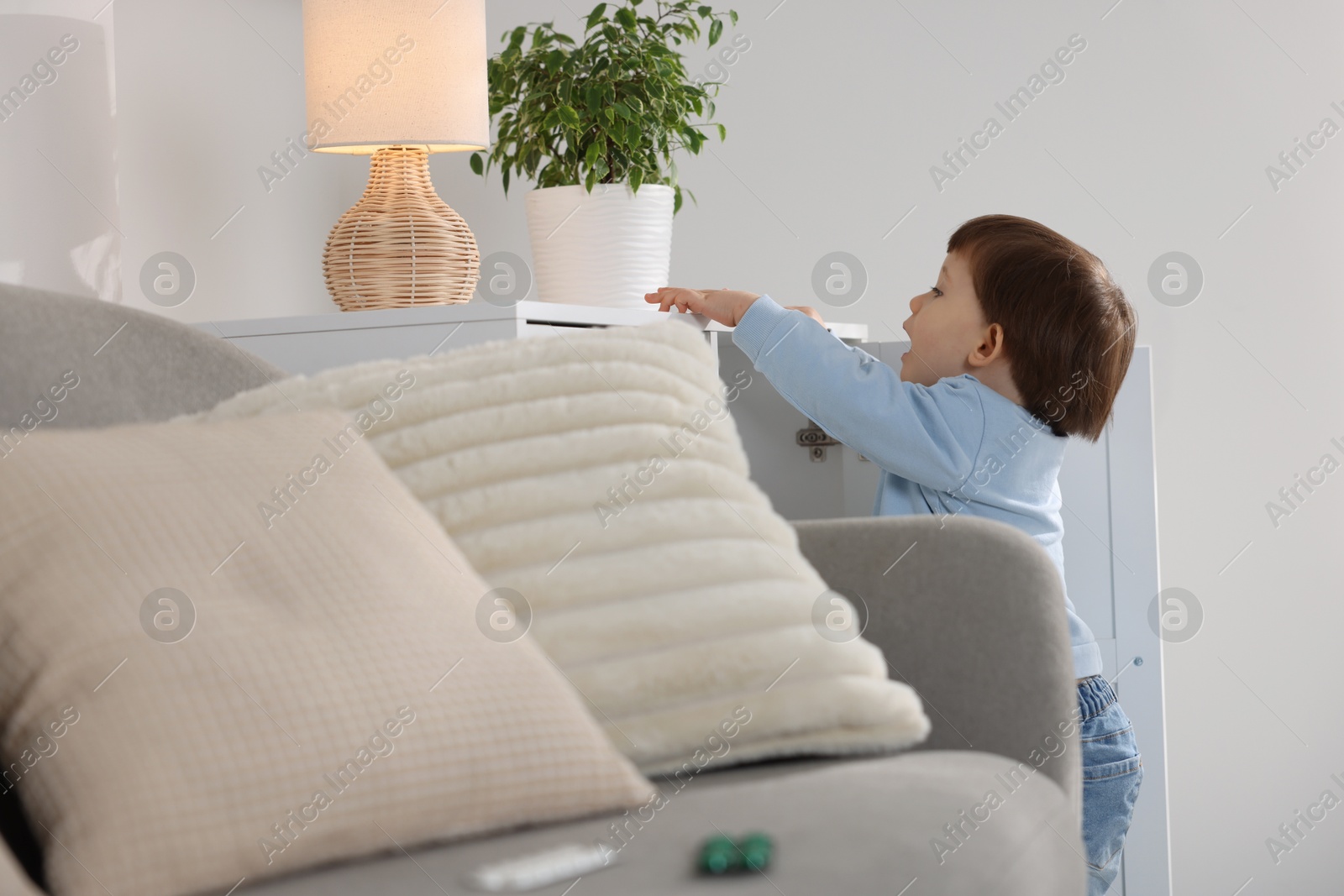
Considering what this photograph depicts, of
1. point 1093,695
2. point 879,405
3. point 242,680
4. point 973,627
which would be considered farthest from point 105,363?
point 1093,695

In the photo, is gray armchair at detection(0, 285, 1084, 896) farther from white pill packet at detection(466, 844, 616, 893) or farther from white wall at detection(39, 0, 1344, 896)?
white wall at detection(39, 0, 1344, 896)

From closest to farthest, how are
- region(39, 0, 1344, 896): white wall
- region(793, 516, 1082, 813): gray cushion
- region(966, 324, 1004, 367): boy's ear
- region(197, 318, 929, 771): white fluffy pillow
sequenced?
1. region(197, 318, 929, 771): white fluffy pillow
2. region(793, 516, 1082, 813): gray cushion
3. region(966, 324, 1004, 367): boy's ear
4. region(39, 0, 1344, 896): white wall

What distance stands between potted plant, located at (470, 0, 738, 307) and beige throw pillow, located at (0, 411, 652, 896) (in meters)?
0.98

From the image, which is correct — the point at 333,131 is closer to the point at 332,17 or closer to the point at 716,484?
the point at 332,17

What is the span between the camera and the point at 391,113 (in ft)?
4.87

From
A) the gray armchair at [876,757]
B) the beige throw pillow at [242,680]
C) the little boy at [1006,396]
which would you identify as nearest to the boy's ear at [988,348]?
the little boy at [1006,396]

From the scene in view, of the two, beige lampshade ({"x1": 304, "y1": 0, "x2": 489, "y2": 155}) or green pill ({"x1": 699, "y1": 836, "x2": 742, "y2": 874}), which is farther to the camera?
beige lampshade ({"x1": 304, "y1": 0, "x2": 489, "y2": 155})

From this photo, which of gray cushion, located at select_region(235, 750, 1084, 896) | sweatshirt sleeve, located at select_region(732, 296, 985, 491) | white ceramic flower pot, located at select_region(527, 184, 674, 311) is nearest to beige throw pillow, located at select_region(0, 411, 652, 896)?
gray cushion, located at select_region(235, 750, 1084, 896)

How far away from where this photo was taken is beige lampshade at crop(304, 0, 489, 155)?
1.48 metres

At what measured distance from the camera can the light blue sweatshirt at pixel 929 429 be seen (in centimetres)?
133

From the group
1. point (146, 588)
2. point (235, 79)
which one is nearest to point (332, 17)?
point (235, 79)

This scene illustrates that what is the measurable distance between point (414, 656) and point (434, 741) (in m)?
0.04

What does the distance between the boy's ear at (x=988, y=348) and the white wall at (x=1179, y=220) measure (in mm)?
848

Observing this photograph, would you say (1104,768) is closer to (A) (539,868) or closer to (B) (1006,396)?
(B) (1006,396)
